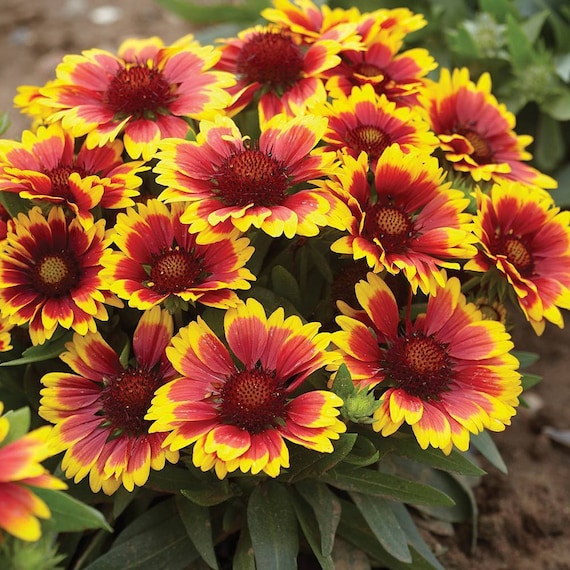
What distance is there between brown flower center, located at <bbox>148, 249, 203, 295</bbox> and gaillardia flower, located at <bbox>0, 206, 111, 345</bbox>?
79 millimetres

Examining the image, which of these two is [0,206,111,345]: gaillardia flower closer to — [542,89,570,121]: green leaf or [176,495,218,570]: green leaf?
[176,495,218,570]: green leaf

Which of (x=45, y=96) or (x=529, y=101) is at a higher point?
(x=45, y=96)

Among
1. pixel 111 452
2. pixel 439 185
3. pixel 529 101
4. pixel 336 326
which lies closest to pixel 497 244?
pixel 439 185

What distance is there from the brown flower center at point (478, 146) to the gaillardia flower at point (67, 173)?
62cm

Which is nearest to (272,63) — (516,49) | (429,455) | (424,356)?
(424,356)

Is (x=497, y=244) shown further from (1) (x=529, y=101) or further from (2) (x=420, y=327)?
(1) (x=529, y=101)

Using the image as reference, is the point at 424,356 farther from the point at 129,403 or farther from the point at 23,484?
the point at 23,484

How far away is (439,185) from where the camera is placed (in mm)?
1215

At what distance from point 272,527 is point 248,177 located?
547 millimetres

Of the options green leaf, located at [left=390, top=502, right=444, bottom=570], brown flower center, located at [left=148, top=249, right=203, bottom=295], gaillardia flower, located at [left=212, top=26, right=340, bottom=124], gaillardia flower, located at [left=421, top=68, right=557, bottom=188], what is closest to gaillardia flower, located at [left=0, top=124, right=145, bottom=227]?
brown flower center, located at [left=148, top=249, right=203, bottom=295]

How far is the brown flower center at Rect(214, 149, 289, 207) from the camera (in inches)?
44.5

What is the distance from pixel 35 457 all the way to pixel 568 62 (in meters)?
1.96

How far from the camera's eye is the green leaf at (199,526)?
1.21m

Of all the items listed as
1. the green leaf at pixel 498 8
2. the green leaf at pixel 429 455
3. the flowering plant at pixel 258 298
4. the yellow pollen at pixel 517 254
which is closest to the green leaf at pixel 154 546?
the flowering plant at pixel 258 298
